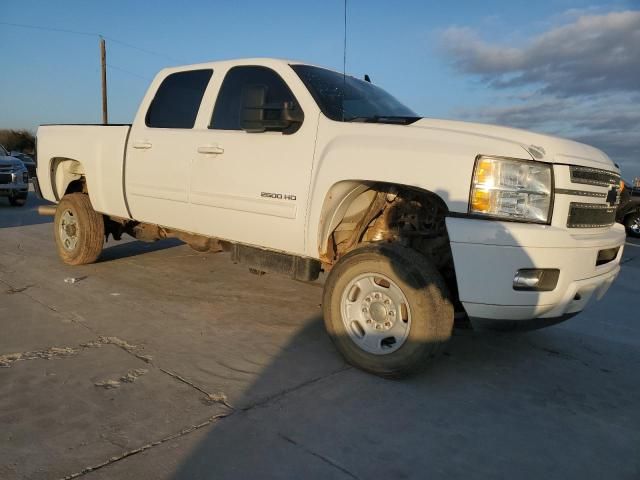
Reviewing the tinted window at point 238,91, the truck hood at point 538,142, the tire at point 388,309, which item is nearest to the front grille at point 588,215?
the truck hood at point 538,142

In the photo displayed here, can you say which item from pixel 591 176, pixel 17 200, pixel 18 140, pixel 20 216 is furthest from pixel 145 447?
pixel 18 140

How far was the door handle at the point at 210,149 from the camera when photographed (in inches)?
170

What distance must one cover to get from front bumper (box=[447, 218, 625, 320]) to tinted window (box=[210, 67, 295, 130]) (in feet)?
6.12

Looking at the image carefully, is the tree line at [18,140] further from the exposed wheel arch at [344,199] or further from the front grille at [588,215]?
the front grille at [588,215]

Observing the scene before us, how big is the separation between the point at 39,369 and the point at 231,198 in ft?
6.00

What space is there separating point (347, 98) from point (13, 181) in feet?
40.4

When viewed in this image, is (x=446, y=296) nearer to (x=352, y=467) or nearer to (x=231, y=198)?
(x=352, y=467)

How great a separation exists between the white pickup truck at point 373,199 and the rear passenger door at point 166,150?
0.06 feet

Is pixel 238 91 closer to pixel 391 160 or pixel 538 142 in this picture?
pixel 391 160

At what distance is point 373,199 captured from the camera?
13.1ft

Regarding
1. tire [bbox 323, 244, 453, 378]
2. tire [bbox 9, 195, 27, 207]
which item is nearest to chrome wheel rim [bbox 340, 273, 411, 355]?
tire [bbox 323, 244, 453, 378]

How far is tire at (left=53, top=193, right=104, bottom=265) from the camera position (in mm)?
6012

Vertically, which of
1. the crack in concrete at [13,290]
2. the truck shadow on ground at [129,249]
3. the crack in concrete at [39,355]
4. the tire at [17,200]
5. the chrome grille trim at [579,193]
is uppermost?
the chrome grille trim at [579,193]

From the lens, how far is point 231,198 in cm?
425
